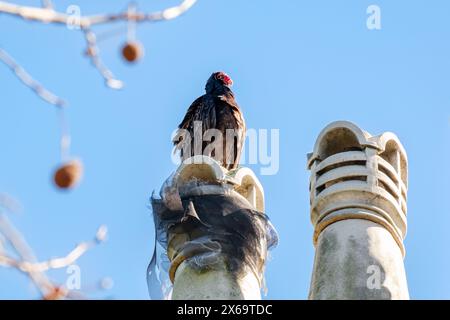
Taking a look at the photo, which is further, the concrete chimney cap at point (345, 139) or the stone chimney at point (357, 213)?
the concrete chimney cap at point (345, 139)

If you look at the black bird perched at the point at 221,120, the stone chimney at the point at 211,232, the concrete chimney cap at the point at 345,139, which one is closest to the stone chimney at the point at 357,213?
the concrete chimney cap at the point at 345,139

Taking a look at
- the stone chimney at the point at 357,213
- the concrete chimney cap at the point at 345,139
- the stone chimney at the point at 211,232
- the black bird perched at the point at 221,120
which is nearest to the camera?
the stone chimney at the point at 357,213

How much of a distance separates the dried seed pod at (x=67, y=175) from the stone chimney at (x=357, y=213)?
384 centimetres

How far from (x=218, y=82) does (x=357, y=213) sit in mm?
5248

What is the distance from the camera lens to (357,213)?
8609mm

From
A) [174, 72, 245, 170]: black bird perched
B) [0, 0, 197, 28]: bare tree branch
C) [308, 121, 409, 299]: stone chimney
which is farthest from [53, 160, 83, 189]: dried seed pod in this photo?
[174, 72, 245, 170]: black bird perched

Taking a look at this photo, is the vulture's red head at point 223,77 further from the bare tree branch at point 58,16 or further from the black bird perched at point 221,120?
the bare tree branch at point 58,16

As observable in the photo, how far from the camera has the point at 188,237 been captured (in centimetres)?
882

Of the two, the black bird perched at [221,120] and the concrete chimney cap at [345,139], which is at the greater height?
the black bird perched at [221,120]

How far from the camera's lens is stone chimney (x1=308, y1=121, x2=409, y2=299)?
8000 millimetres

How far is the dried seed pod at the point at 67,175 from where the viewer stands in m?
4.27
